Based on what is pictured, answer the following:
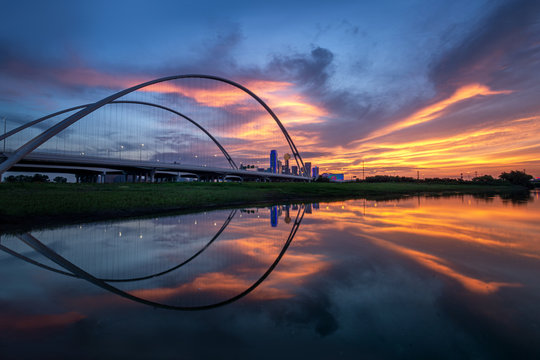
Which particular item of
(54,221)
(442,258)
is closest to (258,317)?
(442,258)

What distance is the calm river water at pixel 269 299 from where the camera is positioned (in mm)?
3271

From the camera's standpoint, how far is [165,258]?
283 inches

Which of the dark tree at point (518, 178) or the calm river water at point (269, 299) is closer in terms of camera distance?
the calm river water at point (269, 299)

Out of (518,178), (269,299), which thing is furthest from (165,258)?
(518,178)

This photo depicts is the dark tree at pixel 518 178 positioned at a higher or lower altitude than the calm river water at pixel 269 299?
higher

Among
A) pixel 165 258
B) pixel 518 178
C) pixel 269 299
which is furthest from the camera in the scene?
pixel 518 178

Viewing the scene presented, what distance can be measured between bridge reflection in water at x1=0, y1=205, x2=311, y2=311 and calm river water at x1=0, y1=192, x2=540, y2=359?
5cm

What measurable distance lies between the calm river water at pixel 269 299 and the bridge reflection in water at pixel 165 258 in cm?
5

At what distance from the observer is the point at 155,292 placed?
16.5ft

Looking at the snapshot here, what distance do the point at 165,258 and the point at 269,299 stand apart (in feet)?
13.0

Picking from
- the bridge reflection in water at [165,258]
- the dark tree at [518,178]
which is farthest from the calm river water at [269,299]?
the dark tree at [518,178]

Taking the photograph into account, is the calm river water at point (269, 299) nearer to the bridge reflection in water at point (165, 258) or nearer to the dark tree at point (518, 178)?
the bridge reflection in water at point (165, 258)

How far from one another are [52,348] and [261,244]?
20.4 ft

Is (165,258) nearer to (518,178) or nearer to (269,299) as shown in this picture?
(269,299)
